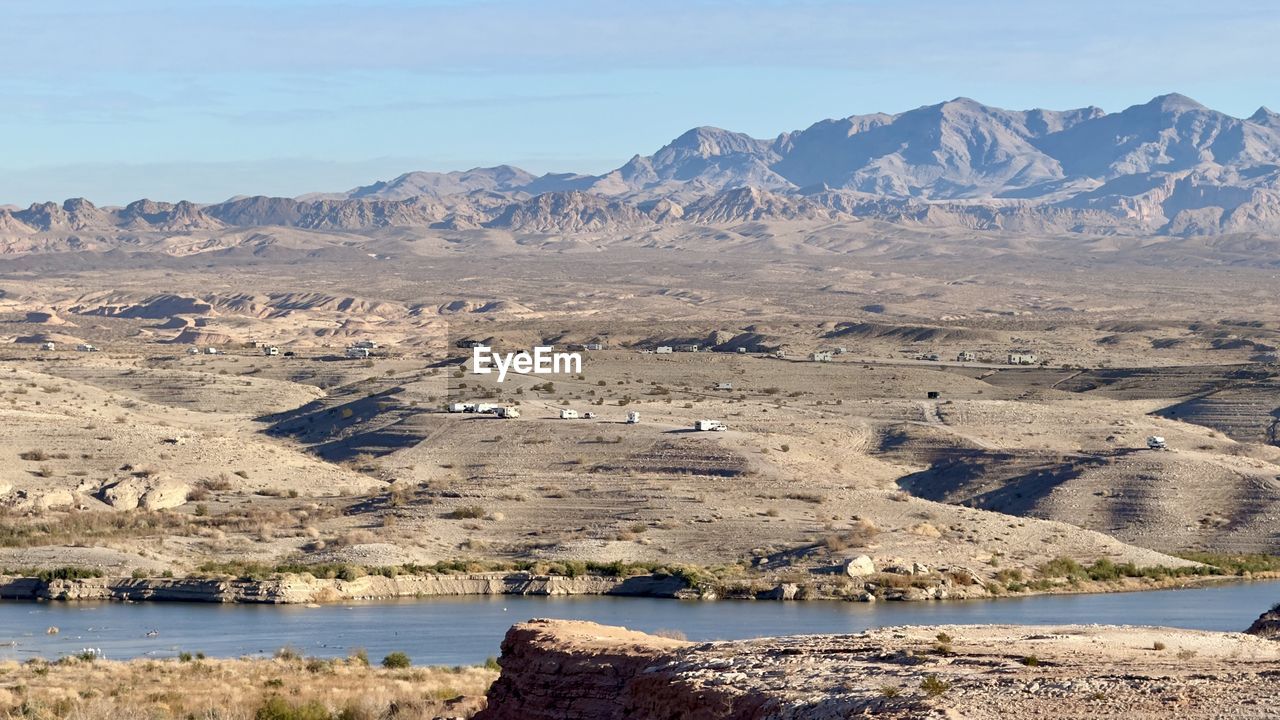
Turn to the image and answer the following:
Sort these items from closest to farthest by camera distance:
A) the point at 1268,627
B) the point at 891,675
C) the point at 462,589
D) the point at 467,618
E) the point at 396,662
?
1. the point at 891,675
2. the point at 1268,627
3. the point at 396,662
4. the point at 467,618
5. the point at 462,589

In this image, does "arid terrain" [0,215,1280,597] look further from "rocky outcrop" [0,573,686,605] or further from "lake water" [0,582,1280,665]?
"lake water" [0,582,1280,665]

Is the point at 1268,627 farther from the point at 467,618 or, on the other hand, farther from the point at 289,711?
the point at 467,618

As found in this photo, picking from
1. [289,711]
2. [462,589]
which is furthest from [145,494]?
[289,711]

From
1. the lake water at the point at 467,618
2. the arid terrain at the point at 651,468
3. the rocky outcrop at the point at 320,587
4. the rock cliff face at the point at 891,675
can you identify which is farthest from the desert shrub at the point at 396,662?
the arid terrain at the point at 651,468

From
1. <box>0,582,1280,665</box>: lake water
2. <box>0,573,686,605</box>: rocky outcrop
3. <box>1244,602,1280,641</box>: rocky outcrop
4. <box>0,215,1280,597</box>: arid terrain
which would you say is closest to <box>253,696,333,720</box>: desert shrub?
<box>0,582,1280,665</box>: lake water

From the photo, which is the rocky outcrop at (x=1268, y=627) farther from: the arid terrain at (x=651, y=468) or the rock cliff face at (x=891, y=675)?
the arid terrain at (x=651, y=468)

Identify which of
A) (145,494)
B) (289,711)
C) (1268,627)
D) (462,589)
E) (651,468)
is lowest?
(462,589)

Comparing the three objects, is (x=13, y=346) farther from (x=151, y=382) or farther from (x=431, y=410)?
(x=431, y=410)

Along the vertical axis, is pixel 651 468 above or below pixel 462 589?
above
